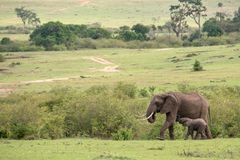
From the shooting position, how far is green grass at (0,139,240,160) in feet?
52.7

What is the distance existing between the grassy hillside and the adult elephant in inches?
3783

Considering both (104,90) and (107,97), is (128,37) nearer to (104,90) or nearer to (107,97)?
(104,90)

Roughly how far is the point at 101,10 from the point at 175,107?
115 m

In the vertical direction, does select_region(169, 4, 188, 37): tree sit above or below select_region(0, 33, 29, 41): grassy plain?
above

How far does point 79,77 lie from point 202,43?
26500mm

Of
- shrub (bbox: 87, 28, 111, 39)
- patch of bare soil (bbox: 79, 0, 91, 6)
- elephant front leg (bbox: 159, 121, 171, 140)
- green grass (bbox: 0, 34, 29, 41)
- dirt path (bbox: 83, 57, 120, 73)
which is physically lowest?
green grass (bbox: 0, 34, 29, 41)

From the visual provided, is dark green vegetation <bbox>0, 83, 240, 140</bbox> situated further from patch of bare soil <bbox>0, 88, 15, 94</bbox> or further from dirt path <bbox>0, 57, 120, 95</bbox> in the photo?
dirt path <bbox>0, 57, 120, 95</bbox>

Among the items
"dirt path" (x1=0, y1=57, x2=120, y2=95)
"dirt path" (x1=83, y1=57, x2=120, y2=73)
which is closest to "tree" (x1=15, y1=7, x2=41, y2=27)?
"dirt path" (x1=83, y1=57, x2=120, y2=73)

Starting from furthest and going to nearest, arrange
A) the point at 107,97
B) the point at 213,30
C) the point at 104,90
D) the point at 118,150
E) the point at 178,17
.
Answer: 1. the point at 178,17
2. the point at 213,30
3. the point at 104,90
4. the point at 107,97
5. the point at 118,150

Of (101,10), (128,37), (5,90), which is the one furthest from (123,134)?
(101,10)

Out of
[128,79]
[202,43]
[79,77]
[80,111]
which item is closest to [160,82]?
[128,79]

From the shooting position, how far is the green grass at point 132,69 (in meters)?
38.3

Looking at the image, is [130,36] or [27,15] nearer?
[130,36]

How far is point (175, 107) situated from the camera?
19.8 m
